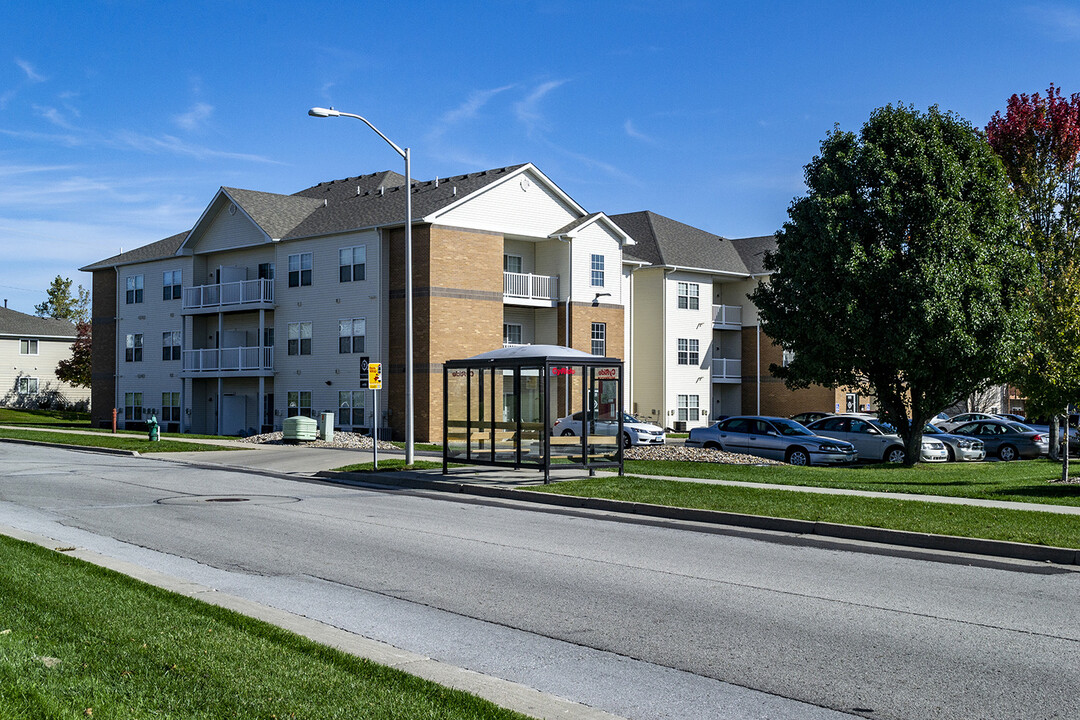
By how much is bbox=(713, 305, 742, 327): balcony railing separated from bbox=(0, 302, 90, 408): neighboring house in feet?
159

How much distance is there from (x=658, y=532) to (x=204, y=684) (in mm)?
9353

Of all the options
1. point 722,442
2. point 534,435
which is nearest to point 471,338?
point 722,442

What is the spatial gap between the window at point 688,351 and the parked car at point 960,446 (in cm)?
2101

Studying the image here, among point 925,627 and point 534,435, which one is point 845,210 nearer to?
point 534,435

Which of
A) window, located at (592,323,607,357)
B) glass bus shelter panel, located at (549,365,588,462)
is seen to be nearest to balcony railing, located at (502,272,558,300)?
window, located at (592,323,607,357)

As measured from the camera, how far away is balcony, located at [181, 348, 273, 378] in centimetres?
4581

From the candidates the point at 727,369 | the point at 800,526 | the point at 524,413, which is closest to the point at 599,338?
the point at 727,369

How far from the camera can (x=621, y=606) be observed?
29.7 ft

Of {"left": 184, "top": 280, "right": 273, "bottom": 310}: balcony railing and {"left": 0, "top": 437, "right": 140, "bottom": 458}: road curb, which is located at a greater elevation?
{"left": 184, "top": 280, "right": 273, "bottom": 310}: balcony railing

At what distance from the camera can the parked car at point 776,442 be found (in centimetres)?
2795

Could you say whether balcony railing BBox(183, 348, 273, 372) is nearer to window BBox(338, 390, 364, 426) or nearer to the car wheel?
window BBox(338, 390, 364, 426)

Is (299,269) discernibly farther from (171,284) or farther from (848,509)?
(848,509)

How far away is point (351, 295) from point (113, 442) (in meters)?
11.3

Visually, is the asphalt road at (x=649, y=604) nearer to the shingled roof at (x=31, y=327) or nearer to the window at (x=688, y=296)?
the window at (x=688, y=296)
